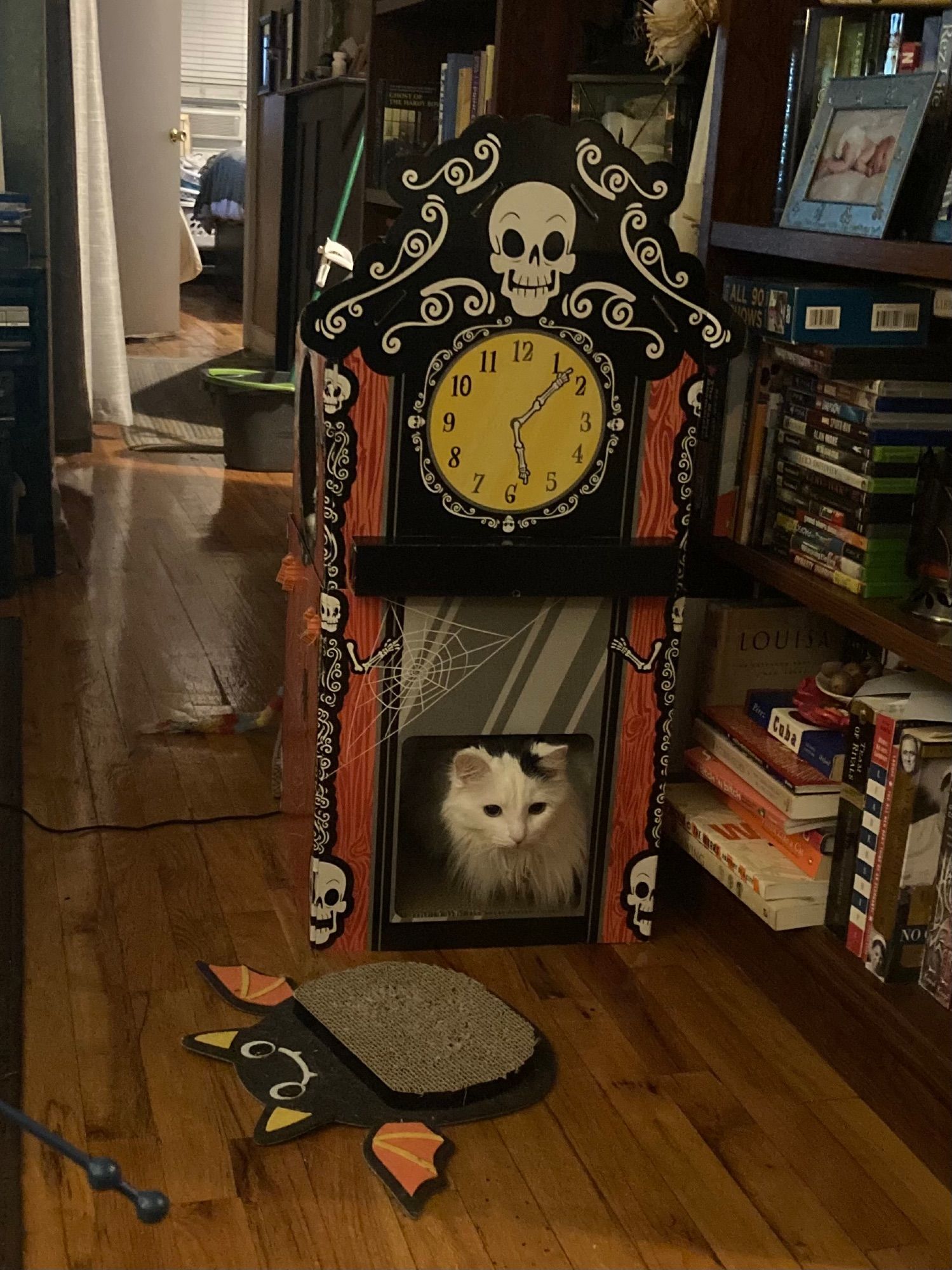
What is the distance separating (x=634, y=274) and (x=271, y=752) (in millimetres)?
1132

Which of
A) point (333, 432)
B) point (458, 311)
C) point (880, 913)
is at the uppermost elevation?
point (458, 311)

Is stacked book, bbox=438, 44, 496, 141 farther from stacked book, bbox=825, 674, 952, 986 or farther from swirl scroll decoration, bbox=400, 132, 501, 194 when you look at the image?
stacked book, bbox=825, 674, 952, 986

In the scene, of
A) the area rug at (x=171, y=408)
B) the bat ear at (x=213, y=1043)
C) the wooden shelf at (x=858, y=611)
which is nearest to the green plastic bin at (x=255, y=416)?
the area rug at (x=171, y=408)

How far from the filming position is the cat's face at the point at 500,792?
→ 71.2 inches

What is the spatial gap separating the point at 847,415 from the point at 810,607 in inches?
10.0

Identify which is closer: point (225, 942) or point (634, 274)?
point (634, 274)

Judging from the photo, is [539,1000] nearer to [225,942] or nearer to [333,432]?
[225,942]

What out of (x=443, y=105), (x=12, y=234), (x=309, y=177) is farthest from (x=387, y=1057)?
(x=309, y=177)

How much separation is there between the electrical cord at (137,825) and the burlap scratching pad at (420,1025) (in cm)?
50

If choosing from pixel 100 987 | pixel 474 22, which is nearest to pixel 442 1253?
pixel 100 987

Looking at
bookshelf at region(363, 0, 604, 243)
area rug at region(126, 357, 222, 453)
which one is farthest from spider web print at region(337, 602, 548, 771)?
area rug at region(126, 357, 222, 453)

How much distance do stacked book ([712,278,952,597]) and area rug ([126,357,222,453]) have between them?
3391mm

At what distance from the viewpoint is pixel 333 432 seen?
168 cm

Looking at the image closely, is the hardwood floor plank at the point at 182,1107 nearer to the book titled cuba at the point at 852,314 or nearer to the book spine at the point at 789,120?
the book titled cuba at the point at 852,314
